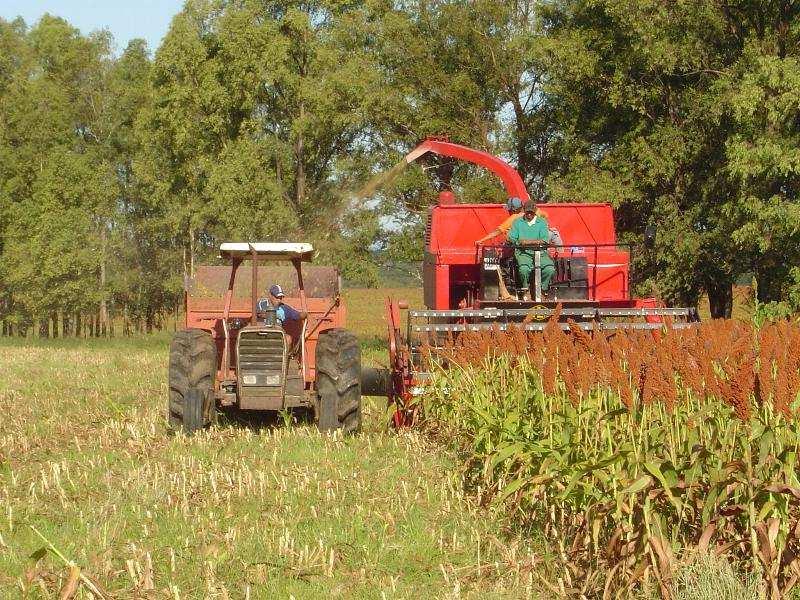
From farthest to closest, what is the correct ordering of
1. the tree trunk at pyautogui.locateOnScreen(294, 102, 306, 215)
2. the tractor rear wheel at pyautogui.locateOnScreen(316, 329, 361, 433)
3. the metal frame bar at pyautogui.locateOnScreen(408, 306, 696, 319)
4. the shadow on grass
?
the tree trunk at pyautogui.locateOnScreen(294, 102, 306, 215) → the shadow on grass → the metal frame bar at pyautogui.locateOnScreen(408, 306, 696, 319) → the tractor rear wheel at pyautogui.locateOnScreen(316, 329, 361, 433)

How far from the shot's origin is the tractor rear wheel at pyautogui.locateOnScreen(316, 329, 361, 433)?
10.6 meters

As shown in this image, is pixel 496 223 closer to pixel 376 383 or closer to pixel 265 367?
pixel 376 383

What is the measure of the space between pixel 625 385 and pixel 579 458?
0.49m

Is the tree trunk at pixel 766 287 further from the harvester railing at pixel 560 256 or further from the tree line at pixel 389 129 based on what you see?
the harvester railing at pixel 560 256

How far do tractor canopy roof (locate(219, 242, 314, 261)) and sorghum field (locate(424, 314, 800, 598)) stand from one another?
3.84 metres

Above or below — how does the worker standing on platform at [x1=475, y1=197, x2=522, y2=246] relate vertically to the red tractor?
above

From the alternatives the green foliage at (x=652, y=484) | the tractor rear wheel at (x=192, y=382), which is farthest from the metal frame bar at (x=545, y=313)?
the green foliage at (x=652, y=484)

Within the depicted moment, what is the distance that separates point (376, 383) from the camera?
40.8 feet

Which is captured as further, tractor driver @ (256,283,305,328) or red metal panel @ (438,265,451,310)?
red metal panel @ (438,265,451,310)

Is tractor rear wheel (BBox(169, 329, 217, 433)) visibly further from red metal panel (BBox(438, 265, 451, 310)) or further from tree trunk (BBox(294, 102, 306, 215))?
tree trunk (BBox(294, 102, 306, 215))

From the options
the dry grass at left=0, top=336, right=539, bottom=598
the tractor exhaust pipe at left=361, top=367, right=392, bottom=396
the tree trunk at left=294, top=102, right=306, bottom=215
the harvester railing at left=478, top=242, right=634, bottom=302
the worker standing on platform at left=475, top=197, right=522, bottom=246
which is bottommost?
the dry grass at left=0, top=336, right=539, bottom=598

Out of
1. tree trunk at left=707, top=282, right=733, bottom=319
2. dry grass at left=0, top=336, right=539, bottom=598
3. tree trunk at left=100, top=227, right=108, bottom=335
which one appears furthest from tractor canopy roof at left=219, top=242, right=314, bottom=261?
tree trunk at left=100, top=227, right=108, bottom=335

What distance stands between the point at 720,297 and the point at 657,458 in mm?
21265

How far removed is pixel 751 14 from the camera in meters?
23.3
